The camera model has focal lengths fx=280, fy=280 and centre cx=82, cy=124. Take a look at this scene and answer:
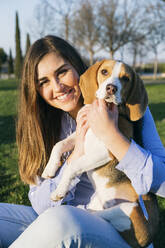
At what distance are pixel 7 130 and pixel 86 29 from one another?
981 inches

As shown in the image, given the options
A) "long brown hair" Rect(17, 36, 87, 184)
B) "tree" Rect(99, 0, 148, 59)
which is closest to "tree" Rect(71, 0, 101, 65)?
"tree" Rect(99, 0, 148, 59)

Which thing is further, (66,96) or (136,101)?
(66,96)

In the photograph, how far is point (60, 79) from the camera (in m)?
2.90

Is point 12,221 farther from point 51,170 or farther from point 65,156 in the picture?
point 65,156

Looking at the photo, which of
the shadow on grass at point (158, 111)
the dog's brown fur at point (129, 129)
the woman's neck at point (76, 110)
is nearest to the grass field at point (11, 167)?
the shadow on grass at point (158, 111)

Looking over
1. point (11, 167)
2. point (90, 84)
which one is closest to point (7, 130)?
point (11, 167)

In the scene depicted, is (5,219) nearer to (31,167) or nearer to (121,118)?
(31,167)

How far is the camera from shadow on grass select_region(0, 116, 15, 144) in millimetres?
7884

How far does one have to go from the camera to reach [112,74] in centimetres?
242

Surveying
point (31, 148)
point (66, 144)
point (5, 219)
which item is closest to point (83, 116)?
point (66, 144)

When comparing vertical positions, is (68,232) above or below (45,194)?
above

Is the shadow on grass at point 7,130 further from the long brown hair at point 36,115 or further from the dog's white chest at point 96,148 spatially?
the dog's white chest at point 96,148

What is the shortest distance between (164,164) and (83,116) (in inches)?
33.2

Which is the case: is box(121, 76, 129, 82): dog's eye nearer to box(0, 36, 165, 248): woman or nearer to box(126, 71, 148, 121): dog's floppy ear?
box(126, 71, 148, 121): dog's floppy ear
